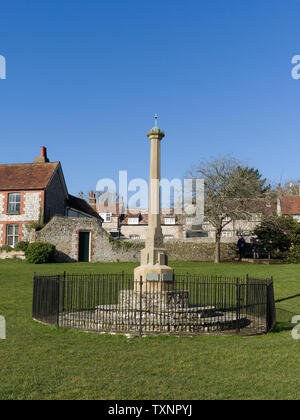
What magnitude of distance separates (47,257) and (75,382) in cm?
2455

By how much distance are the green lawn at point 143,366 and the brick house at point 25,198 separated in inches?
895

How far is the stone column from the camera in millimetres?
11508

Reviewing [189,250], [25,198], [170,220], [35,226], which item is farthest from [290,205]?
[25,198]

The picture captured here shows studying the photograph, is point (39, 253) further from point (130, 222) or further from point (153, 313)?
point (130, 222)

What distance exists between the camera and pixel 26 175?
34.7 m

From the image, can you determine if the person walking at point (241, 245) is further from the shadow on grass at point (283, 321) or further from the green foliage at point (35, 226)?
the shadow on grass at point (283, 321)

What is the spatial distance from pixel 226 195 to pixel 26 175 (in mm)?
17401

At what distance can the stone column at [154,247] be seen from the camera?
11508 millimetres

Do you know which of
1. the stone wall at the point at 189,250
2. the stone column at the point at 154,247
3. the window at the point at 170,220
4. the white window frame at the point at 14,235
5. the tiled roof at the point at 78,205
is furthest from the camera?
the window at the point at 170,220

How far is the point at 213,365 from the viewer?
285 inches

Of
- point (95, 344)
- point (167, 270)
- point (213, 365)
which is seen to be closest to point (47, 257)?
point (167, 270)

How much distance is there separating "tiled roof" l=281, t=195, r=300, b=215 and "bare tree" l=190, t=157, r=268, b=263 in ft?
53.8

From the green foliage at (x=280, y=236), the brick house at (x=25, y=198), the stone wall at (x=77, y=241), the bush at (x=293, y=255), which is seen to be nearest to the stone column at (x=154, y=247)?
the stone wall at (x=77, y=241)
